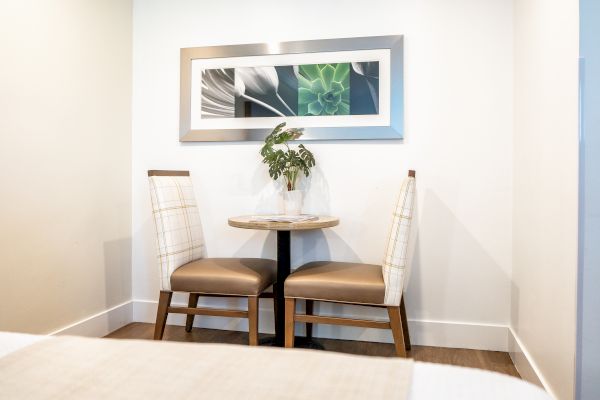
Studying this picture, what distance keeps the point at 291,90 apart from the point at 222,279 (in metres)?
1.26

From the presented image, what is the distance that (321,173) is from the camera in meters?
2.67

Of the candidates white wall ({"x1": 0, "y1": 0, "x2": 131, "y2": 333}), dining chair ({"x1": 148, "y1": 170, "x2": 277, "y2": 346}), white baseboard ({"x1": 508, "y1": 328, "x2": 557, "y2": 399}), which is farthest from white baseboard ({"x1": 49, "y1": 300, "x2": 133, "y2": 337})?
white baseboard ({"x1": 508, "y1": 328, "x2": 557, "y2": 399})

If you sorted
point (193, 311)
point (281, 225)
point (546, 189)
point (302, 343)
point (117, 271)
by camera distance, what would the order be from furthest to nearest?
point (117, 271) < point (302, 343) < point (193, 311) < point (281, 225) < point (546, 189)

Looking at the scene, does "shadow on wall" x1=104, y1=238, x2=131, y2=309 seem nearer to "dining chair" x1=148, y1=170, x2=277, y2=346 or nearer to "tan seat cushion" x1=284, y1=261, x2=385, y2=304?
"dining chair" x1=148, y1=170, x2=277, y2=346

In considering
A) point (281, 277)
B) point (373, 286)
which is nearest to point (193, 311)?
point (281, 277)

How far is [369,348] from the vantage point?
2508 millimetres

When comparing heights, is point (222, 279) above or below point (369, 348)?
above

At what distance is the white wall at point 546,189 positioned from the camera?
1.45m

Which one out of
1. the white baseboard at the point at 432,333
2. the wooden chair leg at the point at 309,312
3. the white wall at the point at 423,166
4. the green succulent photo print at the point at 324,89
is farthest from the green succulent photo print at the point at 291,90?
the white baseboard at the point at 432,333

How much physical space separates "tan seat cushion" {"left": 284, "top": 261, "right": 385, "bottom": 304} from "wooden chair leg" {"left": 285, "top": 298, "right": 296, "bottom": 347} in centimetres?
5

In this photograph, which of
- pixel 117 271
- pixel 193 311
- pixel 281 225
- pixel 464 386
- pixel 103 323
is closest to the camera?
pixel 464 386

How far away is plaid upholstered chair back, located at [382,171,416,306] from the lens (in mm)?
1980

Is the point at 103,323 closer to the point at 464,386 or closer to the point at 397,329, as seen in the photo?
the point at 397,329

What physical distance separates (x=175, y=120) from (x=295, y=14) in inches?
41.1
